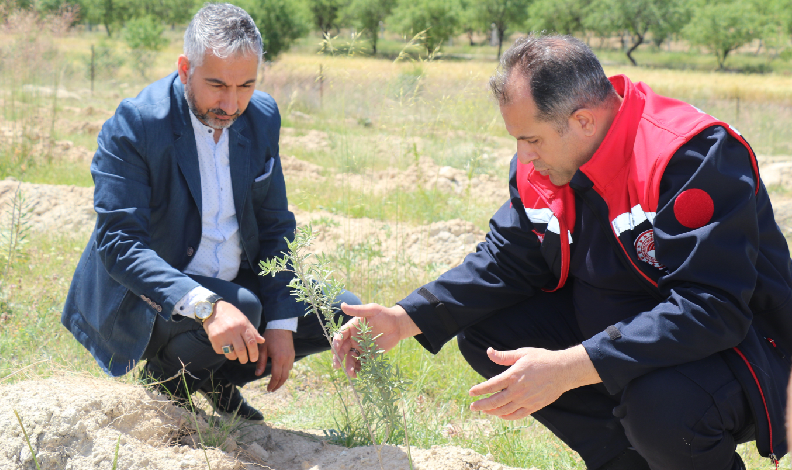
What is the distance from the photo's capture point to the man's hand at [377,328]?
2086 mm

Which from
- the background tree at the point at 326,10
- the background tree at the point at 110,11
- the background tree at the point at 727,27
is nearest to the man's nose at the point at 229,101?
the background tree at the point at 110,11

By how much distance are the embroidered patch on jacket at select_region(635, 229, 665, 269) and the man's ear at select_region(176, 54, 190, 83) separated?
1743 mm

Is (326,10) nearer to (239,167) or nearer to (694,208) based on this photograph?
(239,167)

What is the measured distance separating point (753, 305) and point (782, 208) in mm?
5924

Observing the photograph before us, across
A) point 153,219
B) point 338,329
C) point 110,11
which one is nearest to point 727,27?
point 110,11

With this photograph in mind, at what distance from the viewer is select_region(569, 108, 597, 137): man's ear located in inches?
75.7

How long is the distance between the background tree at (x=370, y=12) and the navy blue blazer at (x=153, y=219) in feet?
141

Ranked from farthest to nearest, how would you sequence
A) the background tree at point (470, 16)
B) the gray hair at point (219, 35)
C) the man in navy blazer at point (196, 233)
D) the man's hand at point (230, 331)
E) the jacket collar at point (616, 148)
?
1. the background tree at point (470, 16)
2. the gray hair at point (219, 35)
3. the man in navy blazer at point (196, 233)
4. the man's hand at point (230, 331)
5. the jacket collar at point (616, 148)

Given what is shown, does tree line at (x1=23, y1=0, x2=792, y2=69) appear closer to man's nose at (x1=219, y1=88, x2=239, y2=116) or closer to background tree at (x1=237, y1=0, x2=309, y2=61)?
background tree at (x1=237, y1=0, x2=309, y2=61)

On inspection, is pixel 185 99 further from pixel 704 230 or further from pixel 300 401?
pixel 704 230

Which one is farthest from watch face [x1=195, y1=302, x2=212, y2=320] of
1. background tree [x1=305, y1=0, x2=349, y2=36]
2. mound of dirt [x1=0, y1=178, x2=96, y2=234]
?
background tree [x1=305, y1=0, x2=349, y2=36]

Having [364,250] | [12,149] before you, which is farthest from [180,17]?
[364,250]

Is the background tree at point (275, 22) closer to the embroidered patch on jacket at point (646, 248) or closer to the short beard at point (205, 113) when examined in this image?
the short beard at point (205, 113)

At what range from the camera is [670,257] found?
1.76 m
